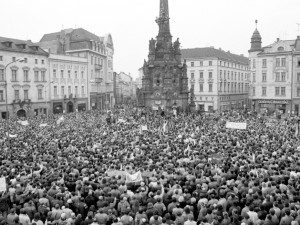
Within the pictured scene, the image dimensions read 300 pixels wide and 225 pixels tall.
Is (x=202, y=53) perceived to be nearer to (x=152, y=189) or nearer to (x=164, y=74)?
(x=164, y=74)

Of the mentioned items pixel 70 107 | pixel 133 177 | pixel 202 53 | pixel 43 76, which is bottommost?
Answer: pixel 133 177

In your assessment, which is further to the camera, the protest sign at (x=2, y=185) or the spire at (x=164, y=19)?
the spire at (x=164, y=19)

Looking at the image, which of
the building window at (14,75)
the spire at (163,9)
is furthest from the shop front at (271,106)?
the building window at (14,75)

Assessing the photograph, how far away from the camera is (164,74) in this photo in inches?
2327

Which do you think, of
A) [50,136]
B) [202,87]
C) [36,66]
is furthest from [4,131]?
[202,87]

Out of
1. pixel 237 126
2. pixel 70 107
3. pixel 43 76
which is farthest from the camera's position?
pixel 70 107

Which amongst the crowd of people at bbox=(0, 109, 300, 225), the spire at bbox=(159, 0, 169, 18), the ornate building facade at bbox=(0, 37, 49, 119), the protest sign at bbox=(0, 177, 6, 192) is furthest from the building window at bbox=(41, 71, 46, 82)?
the protest sign at bbox=(0, 177, 6, 192)

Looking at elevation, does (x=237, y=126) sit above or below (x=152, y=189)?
above

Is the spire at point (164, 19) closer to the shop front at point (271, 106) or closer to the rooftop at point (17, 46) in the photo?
the rooftop at point (17, 46)

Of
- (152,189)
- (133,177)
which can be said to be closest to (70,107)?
(133,177)

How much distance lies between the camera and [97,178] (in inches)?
577

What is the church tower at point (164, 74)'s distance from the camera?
193 ft

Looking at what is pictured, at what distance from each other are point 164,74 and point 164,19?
30.0 ft

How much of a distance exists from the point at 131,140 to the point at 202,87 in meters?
56.4
